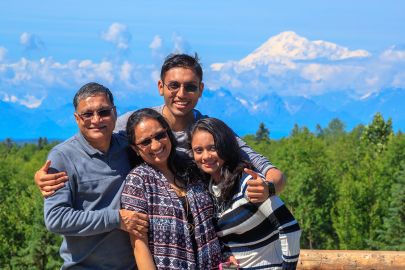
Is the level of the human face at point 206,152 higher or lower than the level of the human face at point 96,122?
lower

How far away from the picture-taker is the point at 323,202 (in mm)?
42625

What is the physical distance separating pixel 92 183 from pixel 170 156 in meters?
0.49

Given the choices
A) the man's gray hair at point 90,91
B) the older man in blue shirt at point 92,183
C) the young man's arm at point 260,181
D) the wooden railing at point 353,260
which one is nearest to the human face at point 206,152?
the young man's arm at point 260,181

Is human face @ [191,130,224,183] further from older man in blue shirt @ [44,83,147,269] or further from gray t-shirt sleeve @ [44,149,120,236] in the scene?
gray t-shirt sleeve @ [44,149,120,236]

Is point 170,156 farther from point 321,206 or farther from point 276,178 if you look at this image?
point 321,206

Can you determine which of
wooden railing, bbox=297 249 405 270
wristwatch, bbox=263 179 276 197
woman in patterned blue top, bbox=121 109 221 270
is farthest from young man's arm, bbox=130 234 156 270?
wooden railing, bbox=297 249 405 270

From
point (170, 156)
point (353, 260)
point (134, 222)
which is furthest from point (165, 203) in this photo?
point (353, 260)

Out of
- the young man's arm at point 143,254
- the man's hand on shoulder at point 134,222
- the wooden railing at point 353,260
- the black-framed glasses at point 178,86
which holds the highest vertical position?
the black-framed glasses at point 178,86

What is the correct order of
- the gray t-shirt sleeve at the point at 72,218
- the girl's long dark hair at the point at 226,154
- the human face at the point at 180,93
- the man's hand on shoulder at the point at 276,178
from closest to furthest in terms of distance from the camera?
the gray t-shirt sleeve at the point at 72,218, the girl's long dark hair at the point at 226,154, the man's hand on shoulder at the point at 276,178, the human face at the point at 180,93

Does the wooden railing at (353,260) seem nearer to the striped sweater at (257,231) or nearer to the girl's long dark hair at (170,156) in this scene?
the striped sweater at (257,231)

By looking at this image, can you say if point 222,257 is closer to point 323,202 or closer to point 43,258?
point 43,258

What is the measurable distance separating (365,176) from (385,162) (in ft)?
4.78

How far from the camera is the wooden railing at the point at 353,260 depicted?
18.3 ft

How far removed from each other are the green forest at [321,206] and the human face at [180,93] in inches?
1198
